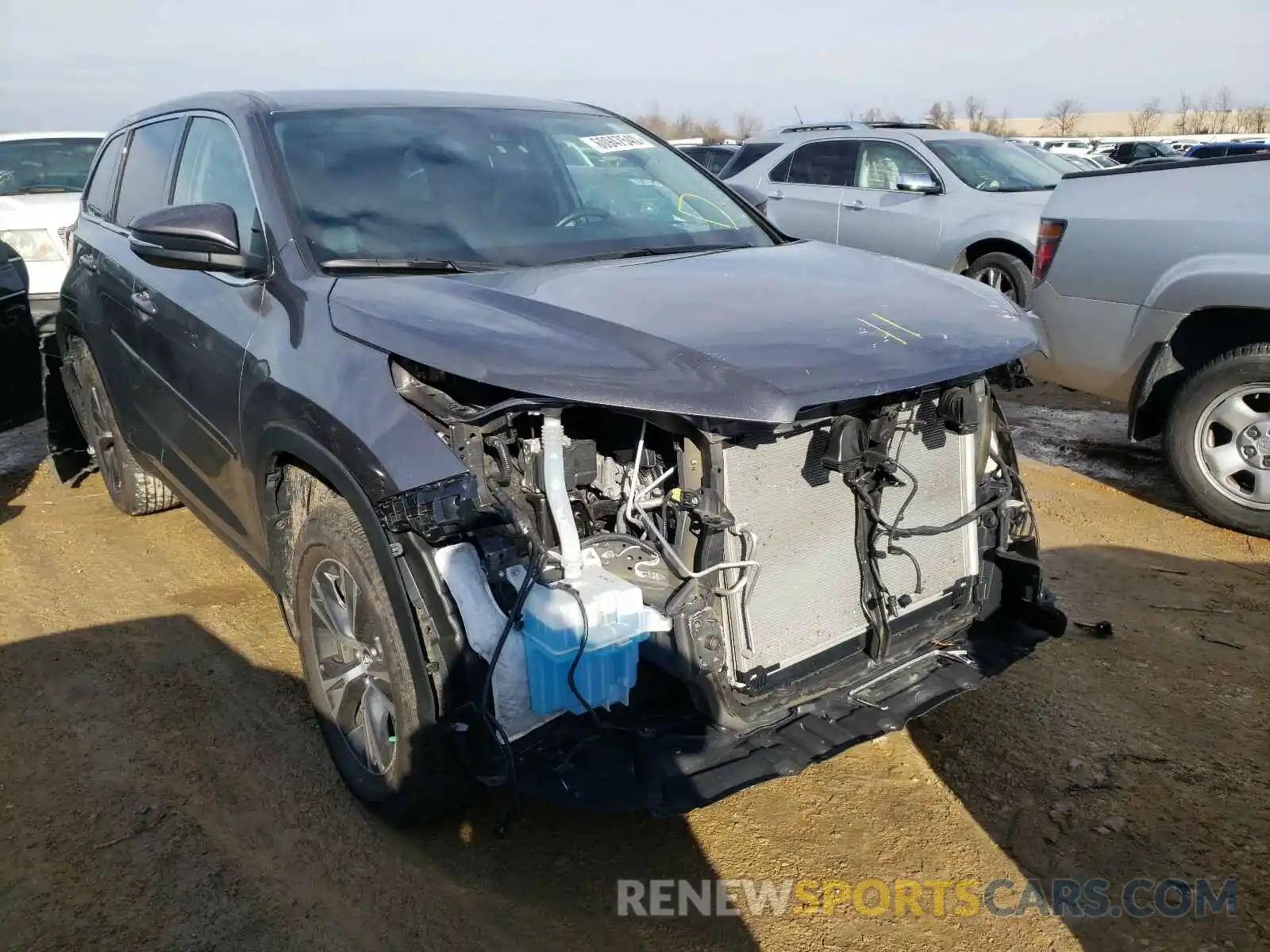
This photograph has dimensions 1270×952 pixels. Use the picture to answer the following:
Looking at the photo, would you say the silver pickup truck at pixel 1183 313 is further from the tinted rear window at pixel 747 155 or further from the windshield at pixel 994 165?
the tinted rear window at pixel 747 155

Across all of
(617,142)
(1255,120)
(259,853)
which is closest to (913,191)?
(617,142)

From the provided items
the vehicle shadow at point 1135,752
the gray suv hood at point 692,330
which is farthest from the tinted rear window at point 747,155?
the gray suv hood at point 692,330

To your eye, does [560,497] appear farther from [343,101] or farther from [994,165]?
[994,165]

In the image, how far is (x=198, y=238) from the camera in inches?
107

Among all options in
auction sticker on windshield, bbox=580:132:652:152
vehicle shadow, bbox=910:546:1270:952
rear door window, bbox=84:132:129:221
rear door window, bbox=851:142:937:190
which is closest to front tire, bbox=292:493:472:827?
vehicle shadow, bbox=910:546:1270:952

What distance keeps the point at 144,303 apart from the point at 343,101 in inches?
42.4

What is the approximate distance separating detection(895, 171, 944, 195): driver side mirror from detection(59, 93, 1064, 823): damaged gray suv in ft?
17.3

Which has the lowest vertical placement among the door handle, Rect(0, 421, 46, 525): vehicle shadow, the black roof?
Rect(0, 421, 46, 525): vehicle shadow

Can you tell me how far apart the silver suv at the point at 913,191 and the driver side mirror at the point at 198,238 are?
5.39 m

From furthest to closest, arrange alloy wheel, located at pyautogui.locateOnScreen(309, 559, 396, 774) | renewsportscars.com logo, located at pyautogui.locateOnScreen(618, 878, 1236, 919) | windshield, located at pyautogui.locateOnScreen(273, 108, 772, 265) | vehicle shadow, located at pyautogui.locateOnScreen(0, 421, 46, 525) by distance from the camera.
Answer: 1. vehicle shadow, located at pyautogui.locateOnScreen(0, 421, 46, 525)
2. windshield, located at pyautogui.locateOnScreen(273, 108, 772, 265)
3. alloy wheel, located at pyautogui.locateOnScreen(309, 559, 396, 774)
4. renewsportscars.com logo, located at pyautogui.locateOnScreen(618, 878, 1236, 919)

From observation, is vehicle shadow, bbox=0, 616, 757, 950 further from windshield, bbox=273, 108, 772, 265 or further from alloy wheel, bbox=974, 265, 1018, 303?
alloy wheel, bbox=974, 265, 1018, 303

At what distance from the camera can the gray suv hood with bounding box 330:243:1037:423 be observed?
6.71 ft

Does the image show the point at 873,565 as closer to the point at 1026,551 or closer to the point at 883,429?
the point at 883,429

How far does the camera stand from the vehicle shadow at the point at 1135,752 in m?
2.52
